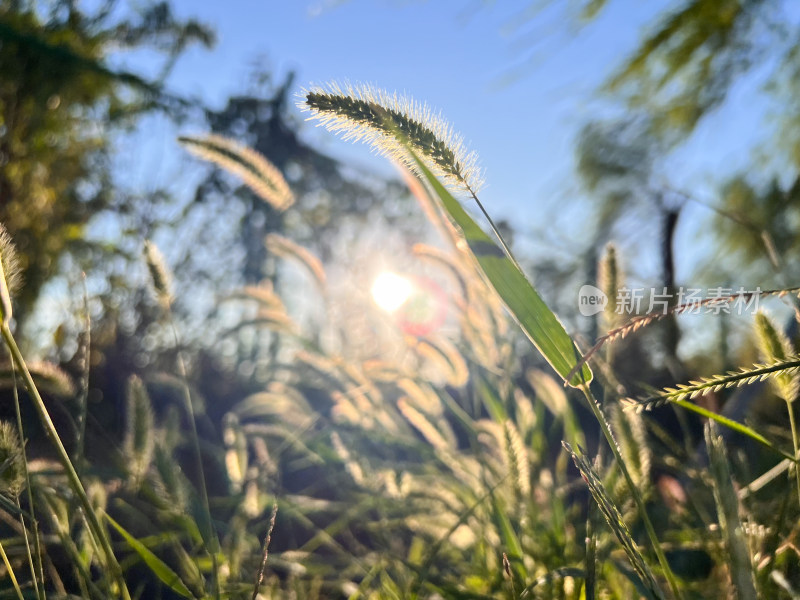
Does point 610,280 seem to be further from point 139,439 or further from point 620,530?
point 139,439

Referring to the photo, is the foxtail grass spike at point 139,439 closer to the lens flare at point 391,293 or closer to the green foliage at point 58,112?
the lens flare at point 391,293

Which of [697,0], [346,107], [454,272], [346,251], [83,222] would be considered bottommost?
[346,107]

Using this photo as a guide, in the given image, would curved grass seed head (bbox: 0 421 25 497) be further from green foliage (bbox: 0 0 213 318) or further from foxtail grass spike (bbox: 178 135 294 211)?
green foliage (bbox: 0 0 213 318)

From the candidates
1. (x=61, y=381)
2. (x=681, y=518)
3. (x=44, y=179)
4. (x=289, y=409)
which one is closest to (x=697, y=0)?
(x=681, y=518)

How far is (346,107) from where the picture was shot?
49 centimetres

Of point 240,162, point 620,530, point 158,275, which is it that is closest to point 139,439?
point 158,275

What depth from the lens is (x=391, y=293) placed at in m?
1.37

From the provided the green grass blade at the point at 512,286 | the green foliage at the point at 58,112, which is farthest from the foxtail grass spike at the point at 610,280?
the green foliage at the point at 58,112

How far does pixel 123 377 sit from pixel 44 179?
2.92 ft

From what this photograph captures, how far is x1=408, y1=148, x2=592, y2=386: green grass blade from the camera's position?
1.41 feet

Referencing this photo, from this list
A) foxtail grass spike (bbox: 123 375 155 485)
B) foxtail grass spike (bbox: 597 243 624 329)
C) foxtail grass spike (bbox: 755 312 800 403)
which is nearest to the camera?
foxtail grass spike (bbox: 755 312 800 403)

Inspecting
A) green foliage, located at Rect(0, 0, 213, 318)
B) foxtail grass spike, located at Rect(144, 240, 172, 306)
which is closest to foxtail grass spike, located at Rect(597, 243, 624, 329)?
foxtail grass spike, located at Rect(144, 240, 172, 306)

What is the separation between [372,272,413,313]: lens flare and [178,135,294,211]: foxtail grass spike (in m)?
0.35

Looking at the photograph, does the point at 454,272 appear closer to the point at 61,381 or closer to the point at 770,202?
the point at 61,381
